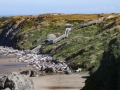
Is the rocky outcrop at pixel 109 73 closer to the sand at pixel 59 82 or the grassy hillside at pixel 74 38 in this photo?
the grassy hillside at pixel 74 38

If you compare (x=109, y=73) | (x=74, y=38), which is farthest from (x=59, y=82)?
(x=74, y=38)

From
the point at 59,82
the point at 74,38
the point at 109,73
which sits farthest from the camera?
the point at 74,38

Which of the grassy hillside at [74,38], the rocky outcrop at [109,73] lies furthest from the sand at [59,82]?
the rocky outcrop at [109,73]

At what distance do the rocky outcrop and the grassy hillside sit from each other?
4.63 meters

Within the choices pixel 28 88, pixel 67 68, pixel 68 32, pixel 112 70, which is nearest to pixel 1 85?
pixel 28 88

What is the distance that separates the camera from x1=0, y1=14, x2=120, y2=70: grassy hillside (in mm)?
45594

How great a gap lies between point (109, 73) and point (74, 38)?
43263mm

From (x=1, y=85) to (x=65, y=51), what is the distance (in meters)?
27.3

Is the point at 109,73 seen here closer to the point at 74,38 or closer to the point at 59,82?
the point at 59,82

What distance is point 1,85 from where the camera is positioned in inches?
1072

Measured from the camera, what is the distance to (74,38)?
209 feet

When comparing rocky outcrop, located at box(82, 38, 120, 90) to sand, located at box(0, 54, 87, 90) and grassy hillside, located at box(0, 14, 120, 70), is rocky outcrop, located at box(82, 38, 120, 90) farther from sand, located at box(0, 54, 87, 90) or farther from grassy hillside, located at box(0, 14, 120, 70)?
sand, located at box(0, 54, 87, 90)

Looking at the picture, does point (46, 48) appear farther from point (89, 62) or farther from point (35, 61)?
point (89, 62)

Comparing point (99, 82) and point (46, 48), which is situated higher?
point (99, 82)
